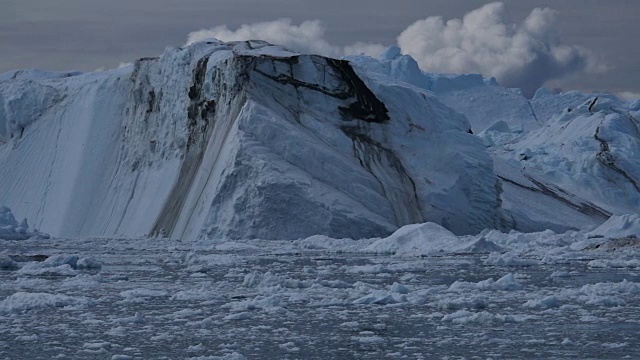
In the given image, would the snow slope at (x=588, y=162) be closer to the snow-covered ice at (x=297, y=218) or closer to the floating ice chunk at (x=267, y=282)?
the snow-covered ice at (x=297, y=218)

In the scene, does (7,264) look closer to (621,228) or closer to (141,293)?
(141,293)

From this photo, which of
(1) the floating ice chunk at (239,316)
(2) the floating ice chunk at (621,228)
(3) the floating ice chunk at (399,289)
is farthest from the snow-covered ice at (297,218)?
(3) the floating ice chunk at (399,289)

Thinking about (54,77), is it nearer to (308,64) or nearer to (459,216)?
(308,64)

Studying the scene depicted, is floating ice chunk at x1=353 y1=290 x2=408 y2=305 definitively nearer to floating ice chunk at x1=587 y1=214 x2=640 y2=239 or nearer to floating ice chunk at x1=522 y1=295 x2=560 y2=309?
floating ice chunk at x1=522 y1=295 x2=560 y2=309

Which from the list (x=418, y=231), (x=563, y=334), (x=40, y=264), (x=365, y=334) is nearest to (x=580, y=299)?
(x=563, y=334)

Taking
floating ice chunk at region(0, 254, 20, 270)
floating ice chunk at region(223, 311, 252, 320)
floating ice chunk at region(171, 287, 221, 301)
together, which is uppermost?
floating ice chunk at region(223, 311, 252, 320)

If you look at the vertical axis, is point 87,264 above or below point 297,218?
below

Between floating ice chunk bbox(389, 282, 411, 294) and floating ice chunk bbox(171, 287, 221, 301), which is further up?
floating ice chunk bbox(389, 282, 411, 294)

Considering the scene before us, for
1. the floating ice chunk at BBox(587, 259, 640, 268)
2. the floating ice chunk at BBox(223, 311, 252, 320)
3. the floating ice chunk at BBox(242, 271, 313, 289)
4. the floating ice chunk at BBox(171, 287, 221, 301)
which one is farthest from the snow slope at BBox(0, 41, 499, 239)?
the floating ice chunk at BBox(223, 311, 252, 320)

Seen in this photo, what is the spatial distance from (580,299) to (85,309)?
580cm

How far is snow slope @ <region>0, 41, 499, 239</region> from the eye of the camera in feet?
89.0

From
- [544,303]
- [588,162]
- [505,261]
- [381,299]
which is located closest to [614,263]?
[505,261]

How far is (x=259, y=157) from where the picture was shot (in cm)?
2766

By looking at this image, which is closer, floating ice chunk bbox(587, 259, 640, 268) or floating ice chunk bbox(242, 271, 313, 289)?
floating ice chunk bbox(242, 271, 313, 289)
